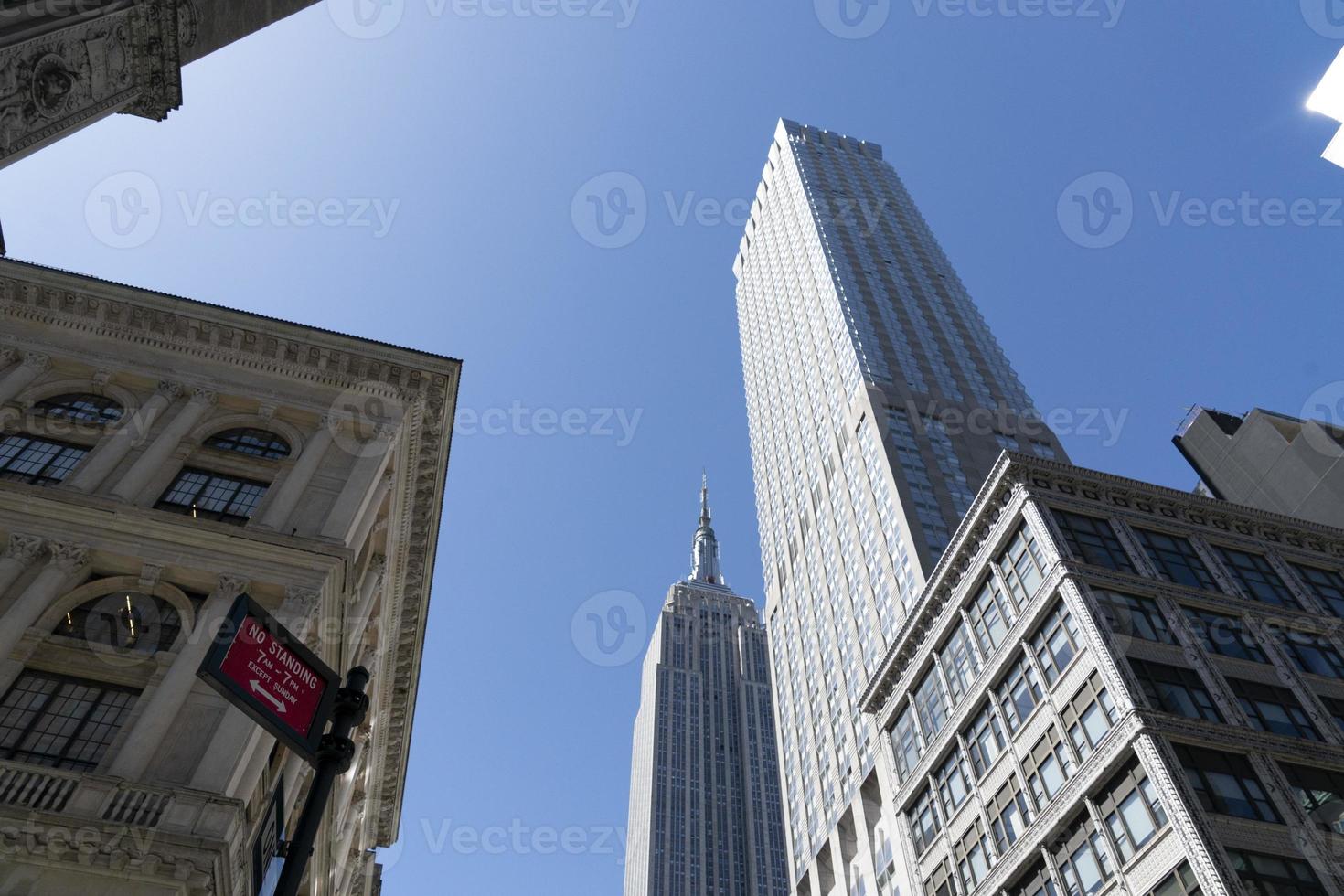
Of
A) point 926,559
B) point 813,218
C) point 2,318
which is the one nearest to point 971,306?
point 813,218

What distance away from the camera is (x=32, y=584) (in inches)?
854

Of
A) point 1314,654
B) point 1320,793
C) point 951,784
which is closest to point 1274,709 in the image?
point 1320,793

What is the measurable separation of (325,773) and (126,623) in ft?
51.4

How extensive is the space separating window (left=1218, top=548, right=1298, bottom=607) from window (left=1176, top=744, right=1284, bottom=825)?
11.5 metres

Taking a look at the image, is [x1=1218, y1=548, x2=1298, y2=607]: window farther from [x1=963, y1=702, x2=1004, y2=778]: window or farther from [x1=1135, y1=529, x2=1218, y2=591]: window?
[x1=963, y1=702, x2=1004, y2=778]: window

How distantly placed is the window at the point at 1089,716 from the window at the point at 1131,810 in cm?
146

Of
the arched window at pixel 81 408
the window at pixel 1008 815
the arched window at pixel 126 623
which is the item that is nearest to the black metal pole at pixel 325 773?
the arched window at pixel 126 623

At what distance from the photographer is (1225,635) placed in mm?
39500

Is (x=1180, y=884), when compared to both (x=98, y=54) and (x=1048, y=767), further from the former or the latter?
(x=98, y=54)

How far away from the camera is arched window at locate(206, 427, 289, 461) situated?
92.7ft

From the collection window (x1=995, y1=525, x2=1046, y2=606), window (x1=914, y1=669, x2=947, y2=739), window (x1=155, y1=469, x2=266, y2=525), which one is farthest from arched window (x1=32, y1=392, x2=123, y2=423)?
window (x1=914, y1=669, x2=947, y2=739)

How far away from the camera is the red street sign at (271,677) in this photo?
30.1 feet

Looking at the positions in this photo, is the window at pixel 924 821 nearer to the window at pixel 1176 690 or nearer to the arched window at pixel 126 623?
the window at pixel 1176 690

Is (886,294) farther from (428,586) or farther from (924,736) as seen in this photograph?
(428,586)
